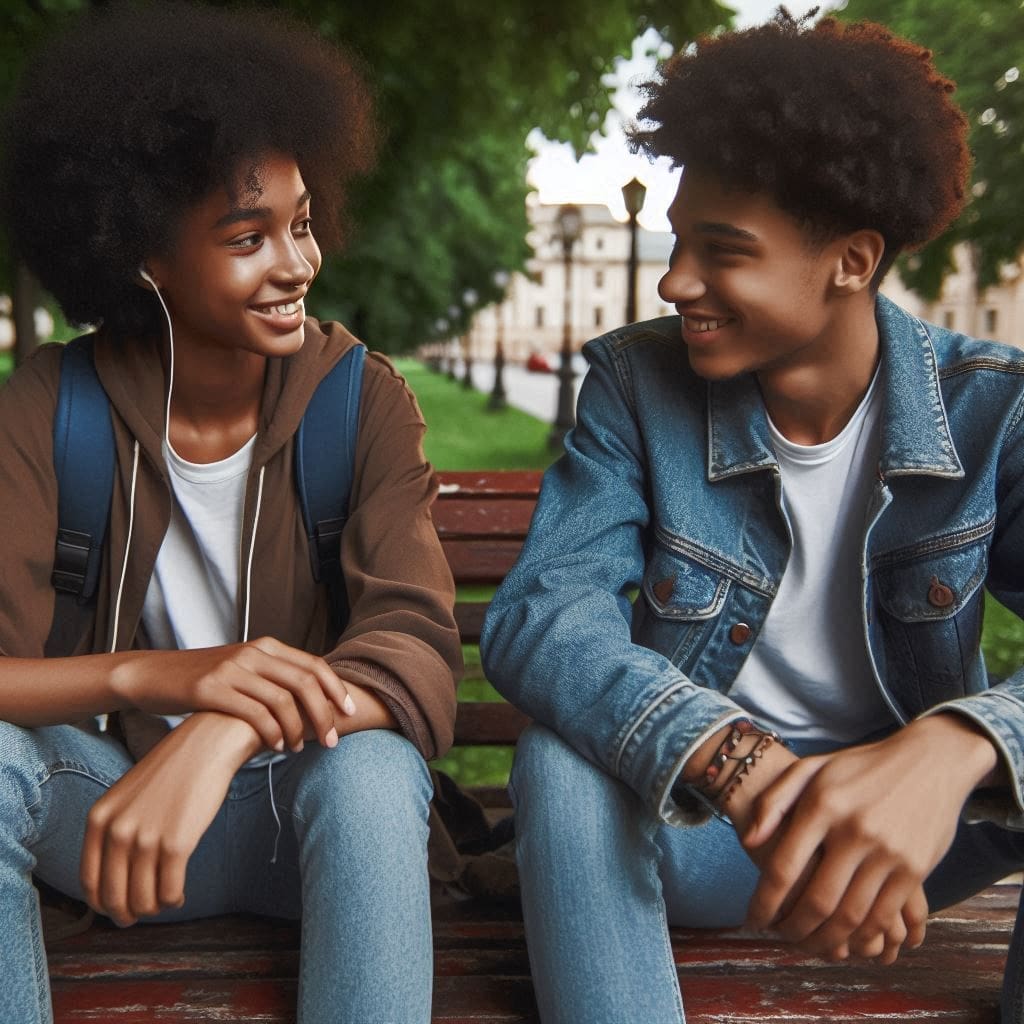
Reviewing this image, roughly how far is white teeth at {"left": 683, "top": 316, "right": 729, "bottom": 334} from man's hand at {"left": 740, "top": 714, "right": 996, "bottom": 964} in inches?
31.3

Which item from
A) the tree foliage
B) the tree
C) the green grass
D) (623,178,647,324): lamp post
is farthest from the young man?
the green grass

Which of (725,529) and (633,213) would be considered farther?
(633,213)

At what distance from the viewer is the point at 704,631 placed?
94.5 inches

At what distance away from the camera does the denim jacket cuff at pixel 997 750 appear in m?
1.90

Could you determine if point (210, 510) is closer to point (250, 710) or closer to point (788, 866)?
point (250, 710)

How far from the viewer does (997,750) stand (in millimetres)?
1902

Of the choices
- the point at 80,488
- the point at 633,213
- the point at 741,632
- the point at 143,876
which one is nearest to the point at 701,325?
the point at 741,632

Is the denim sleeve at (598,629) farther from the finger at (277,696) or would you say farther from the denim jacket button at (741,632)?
the finger at (277,696)

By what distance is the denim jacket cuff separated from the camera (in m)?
1.90

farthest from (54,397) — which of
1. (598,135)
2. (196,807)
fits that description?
(598,135)

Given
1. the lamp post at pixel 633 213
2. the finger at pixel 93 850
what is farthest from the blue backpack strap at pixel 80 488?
the lamp post at pixel 633 213

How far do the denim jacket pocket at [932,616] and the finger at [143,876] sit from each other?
52.6 inches

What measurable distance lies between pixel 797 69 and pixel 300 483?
1.17 metres

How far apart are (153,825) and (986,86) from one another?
8.82 meters
